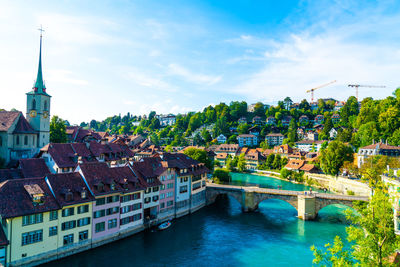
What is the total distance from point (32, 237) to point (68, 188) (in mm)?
6033

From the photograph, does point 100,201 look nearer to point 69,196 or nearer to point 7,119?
point 69,196

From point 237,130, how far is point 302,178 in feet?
235

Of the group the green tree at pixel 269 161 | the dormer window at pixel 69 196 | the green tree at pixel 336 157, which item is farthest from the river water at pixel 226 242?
the green tree at pixel 269 161

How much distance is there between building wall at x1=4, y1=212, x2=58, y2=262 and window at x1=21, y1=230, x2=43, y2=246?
26 cm

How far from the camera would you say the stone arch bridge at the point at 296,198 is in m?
47.0

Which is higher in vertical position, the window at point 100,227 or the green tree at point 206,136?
the green tree at point 206,136

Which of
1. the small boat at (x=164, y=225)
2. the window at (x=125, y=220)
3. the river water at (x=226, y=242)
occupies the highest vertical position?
the window at (x=125, y=220)

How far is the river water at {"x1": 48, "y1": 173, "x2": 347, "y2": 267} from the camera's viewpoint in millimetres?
32469

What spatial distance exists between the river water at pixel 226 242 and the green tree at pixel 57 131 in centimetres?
3733

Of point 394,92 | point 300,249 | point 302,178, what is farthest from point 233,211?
point 394,92

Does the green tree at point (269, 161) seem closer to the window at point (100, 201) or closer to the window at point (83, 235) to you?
the window at point (100, 201)

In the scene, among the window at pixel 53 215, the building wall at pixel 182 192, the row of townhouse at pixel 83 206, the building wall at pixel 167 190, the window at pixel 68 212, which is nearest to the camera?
the row of townhouse at pixel 83 206

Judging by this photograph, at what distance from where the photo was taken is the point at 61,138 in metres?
69.2

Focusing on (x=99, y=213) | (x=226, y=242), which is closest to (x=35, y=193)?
(x=99, y=213)
